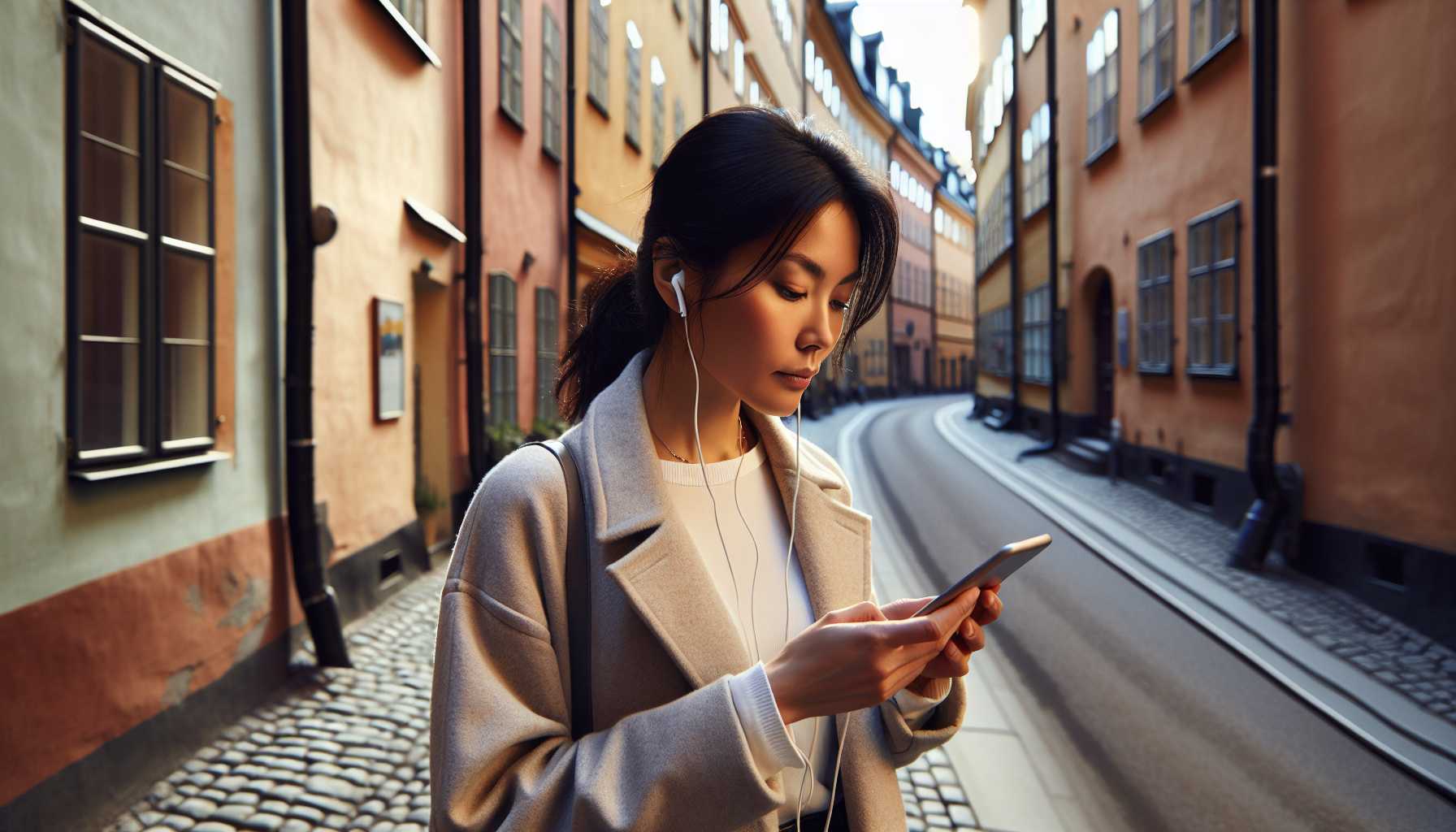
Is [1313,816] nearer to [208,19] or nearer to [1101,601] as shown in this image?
[1101,601]

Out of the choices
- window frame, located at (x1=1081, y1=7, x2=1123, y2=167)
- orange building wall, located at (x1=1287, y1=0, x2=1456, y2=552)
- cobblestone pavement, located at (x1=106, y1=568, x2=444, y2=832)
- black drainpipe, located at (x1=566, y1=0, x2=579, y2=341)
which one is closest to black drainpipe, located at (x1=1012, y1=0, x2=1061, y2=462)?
window frame, located at (x1=1081, y1=7, x2=1123, y2=167)

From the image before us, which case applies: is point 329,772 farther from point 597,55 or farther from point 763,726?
point 597,55

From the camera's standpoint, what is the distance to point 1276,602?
6.93 meters

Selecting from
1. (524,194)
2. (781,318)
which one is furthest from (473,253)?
(781,318)

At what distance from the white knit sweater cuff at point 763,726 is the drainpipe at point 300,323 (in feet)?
15.2

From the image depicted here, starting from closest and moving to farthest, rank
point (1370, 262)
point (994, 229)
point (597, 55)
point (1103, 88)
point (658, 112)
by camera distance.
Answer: point (1370, 262), point (597, 55), point (1103, 88), point (658, 112), point (994, 229)

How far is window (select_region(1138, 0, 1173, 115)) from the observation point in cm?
1127

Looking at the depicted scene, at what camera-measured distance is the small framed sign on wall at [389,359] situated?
704cm

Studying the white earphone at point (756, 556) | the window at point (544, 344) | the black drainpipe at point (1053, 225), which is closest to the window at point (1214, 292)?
the black drainpipe at point (1053, 225)

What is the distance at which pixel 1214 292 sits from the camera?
10109mm

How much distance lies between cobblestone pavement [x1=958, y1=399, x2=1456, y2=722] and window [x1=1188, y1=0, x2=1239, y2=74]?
4498 mm

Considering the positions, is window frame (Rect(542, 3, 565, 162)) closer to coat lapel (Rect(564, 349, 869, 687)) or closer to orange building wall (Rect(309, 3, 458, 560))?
orange building wall (Rect(309, 3, 458, 560))

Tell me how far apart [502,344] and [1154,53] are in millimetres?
8127

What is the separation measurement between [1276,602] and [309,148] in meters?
6.69
